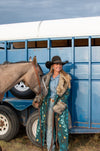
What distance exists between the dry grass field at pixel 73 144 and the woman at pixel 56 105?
0.74 metres

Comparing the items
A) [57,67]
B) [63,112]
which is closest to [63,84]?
[57,67]

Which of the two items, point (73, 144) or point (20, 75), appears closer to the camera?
point (20, 75)

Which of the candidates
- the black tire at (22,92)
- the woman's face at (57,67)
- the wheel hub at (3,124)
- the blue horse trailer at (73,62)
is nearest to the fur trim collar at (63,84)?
the woman's face at (57,67)

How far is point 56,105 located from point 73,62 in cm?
110

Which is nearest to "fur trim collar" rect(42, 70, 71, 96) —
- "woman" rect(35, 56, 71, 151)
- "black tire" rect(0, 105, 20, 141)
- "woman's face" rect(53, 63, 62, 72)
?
"woman" rect(35, 56, 71, 151)

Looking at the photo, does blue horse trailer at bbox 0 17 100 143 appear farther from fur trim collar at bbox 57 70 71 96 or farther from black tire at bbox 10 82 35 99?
fur trim collar at bbox 57 70 71 96

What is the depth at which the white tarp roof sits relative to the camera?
4297 millimetres

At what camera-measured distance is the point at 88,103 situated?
4.27 m

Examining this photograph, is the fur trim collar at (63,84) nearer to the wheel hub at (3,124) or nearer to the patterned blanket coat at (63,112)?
the patterned blanket coat at (63,112)

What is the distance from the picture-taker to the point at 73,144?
4.63 metres

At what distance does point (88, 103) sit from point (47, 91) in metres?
1.12

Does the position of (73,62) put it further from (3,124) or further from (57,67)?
(3,124)

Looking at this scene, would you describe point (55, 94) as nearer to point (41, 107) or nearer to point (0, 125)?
point (41, 107)

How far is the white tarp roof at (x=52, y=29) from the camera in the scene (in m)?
4.30
